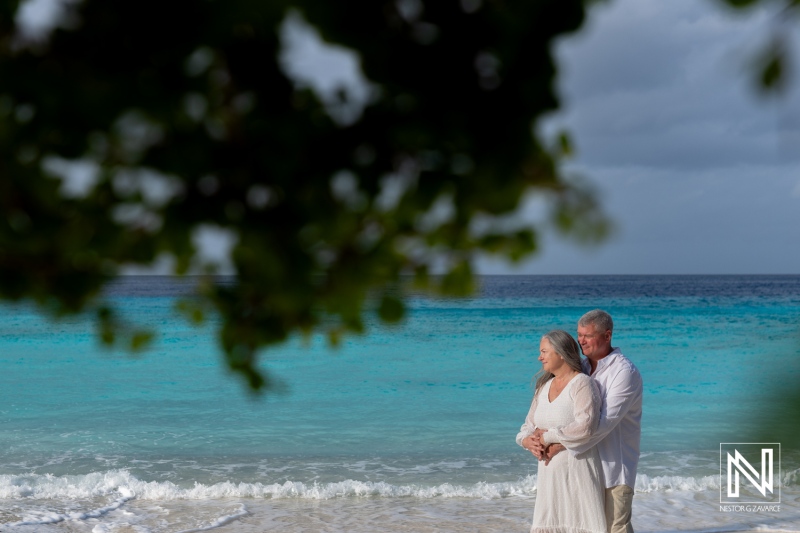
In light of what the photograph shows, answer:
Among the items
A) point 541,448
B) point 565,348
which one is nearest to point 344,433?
point 541,448

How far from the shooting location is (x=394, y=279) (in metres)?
0.74

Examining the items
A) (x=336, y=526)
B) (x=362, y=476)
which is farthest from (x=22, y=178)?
(x=362, y=476)

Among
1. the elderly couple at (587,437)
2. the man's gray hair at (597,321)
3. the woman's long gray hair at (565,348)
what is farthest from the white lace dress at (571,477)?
the man's gray hair at (597,321)

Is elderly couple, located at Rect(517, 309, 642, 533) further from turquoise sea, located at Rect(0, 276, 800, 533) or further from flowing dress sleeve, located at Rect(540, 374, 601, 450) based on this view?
turquoise sea, located at Rect(0, 276, 800, 533)

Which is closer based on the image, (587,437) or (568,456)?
(587,437)

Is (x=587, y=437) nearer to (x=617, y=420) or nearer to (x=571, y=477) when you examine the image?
(x=617, y=420)

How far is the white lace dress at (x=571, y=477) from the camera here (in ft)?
14.8

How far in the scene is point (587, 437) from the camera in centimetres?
444

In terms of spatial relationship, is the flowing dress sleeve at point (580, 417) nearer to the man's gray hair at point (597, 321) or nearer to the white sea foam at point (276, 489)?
the man's gray hair at point (597, 321)

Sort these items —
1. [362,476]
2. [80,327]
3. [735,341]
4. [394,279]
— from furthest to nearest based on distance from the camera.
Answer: [80,327] < [735,341] < [362,476] < [394,279]

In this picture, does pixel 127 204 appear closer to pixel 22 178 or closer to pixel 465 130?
pixel 22 178

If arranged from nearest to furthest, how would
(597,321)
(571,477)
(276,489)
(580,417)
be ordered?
1. (580,417)
2. (571,477)
3. (597,321)
4. (276,489)

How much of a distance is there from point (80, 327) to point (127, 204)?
29.8 metres

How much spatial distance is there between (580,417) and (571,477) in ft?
1.38
